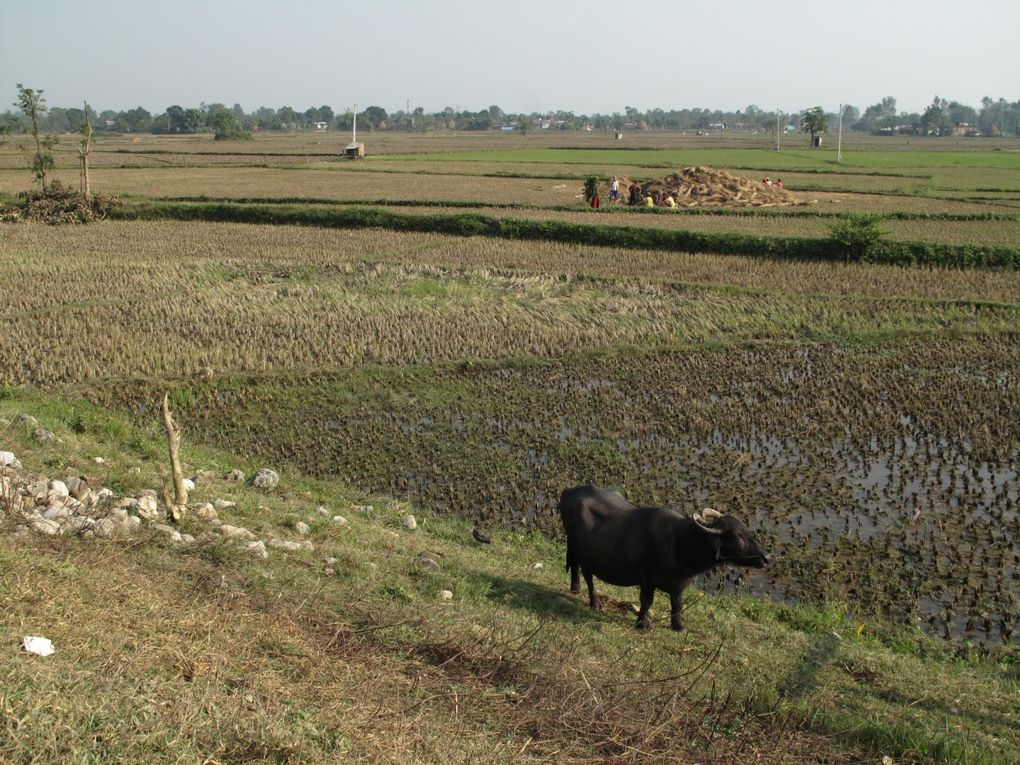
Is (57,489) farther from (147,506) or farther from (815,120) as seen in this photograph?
(815,120)

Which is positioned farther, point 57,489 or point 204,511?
point 204,511

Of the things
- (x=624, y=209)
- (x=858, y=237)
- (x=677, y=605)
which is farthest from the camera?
(x=624, y=209)

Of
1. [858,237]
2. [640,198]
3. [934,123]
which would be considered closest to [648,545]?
[858,237]

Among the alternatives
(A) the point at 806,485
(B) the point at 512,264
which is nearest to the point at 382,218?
(B) the point at 512,264

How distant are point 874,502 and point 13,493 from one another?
27.2 feet

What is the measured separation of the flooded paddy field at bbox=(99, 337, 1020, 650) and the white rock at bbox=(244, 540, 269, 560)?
121 inches

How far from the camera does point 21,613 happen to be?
4844mm

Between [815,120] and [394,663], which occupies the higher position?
[815,120]

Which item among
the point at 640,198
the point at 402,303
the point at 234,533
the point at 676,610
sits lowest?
the point at 676,610

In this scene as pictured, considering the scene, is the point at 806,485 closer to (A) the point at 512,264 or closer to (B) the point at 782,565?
(B) the point at 782,565

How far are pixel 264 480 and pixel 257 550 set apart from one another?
8.49 ft

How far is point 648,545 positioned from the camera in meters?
6.91

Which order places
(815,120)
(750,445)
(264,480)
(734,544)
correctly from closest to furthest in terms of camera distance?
(734,544), (264,480), (750,445), (815,120)

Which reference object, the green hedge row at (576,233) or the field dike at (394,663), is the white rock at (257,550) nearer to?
the field dike at (394,663)
